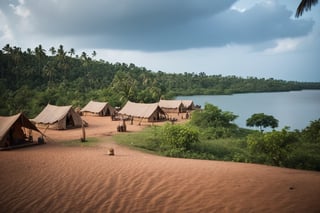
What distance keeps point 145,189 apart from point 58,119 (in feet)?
62.5

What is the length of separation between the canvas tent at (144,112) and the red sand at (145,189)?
19.3 metres

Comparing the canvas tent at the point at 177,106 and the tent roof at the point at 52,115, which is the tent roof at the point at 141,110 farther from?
the canvas tent at the point at 177,106

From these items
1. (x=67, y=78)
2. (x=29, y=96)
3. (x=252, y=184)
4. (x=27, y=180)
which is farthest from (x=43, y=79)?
(x=252, y=184)

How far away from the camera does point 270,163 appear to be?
13945 millimetres

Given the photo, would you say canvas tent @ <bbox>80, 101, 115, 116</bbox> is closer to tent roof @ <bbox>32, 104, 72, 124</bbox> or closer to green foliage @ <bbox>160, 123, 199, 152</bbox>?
tent roof @ <bbox>32, 104, 72, 124</bbox>

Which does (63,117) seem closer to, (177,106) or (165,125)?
(165,125)

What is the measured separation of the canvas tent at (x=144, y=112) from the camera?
30453 millimetres

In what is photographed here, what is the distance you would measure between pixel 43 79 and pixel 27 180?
61.1m

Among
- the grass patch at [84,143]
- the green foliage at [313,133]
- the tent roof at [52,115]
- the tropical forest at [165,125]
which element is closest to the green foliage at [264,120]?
the tropical forest at [165,125]

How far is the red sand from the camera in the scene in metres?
6.14

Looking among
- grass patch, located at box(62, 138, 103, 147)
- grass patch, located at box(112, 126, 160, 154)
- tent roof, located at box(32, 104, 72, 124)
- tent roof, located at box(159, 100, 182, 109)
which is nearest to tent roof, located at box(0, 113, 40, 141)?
grass patch, located at box(62, 138, 103, 147)

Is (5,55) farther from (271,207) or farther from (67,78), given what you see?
(271,207)

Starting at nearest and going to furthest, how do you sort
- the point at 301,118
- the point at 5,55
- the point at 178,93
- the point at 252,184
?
1. the point at 252,184
2. the point at 301,118
3. the point at 5,55
4. the point at 178,93

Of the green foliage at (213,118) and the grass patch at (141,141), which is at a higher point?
the green foliage at (213,118)
